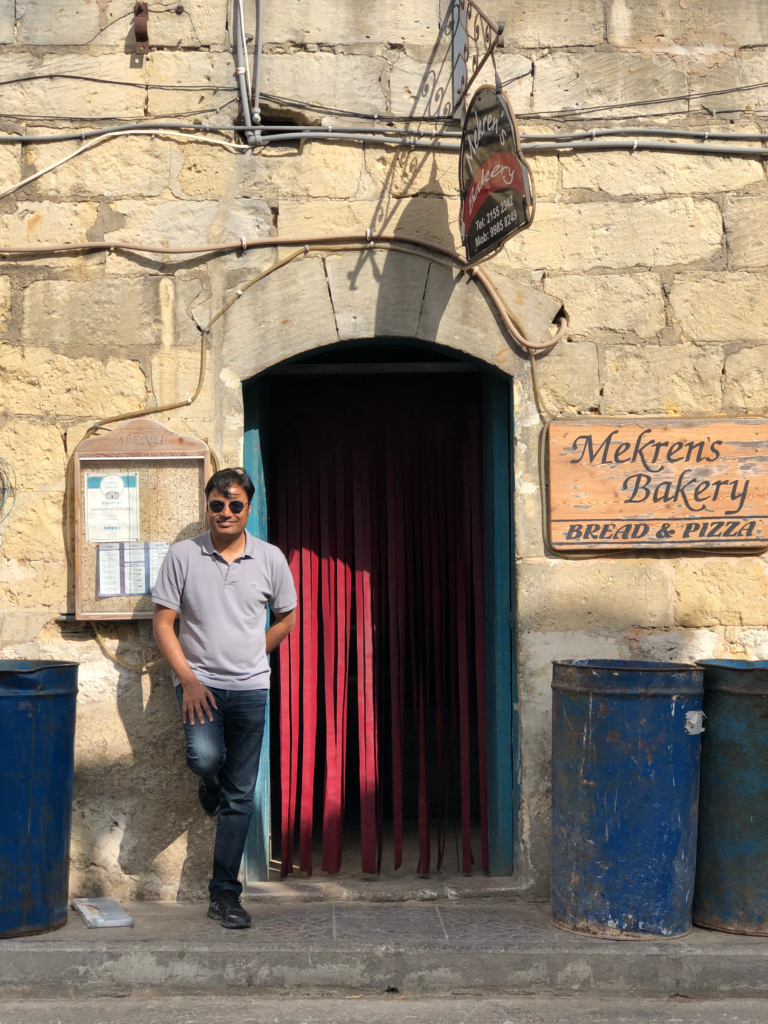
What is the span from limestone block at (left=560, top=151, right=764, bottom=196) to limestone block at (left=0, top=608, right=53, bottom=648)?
3052mm

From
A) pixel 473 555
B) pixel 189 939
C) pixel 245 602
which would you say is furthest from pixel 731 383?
pixel 189 939

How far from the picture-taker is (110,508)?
4672 mm

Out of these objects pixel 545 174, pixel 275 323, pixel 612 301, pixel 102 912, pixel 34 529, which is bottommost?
pixel 102 912

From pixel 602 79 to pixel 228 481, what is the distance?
2523 millimetres

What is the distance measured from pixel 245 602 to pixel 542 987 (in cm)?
183

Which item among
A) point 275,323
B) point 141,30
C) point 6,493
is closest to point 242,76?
point 141,30

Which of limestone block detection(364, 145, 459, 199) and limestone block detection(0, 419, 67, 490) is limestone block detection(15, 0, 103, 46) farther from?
limestone block detection(0, 419, 67, 490)

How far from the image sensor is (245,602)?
4375 millimetres

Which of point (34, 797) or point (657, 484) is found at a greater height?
point (657, 484)

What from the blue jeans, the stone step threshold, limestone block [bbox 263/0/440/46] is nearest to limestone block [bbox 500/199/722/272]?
limestone block [bbox 263/0/440/46]

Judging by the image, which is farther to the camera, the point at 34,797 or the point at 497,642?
the point at 497,642

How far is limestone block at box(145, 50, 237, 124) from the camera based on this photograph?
4828mm

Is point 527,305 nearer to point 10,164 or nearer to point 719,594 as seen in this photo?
point 719,594

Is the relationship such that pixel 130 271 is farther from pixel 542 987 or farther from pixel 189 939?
pixel 542 987
